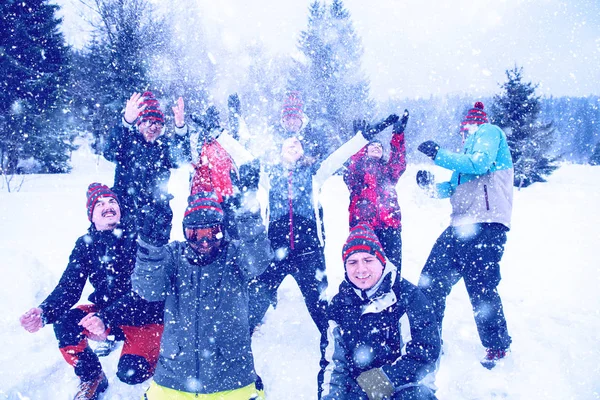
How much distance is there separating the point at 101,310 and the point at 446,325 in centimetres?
341

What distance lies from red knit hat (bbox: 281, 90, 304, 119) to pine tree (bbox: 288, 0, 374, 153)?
17.0 metres

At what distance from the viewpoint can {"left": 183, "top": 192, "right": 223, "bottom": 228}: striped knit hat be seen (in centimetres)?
235

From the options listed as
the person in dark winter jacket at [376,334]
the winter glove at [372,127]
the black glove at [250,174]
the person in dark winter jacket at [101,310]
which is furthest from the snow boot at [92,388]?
the winter glove at [372,127]

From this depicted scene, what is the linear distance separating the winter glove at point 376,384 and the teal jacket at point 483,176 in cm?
161

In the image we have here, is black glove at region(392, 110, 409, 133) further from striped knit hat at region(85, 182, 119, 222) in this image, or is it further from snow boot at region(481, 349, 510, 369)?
striped knit hat at region(85, 182, 119, 222)

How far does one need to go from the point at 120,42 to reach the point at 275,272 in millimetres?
19380

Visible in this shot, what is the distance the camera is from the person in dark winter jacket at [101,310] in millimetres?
2701

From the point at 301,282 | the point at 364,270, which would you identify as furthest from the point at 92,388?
the point at 364,270

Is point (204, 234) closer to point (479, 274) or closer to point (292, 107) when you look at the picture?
point (292, 107)

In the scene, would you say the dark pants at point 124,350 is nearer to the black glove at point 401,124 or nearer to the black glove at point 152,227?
the black glove at point 152,227

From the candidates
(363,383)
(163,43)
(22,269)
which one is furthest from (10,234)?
(163,43)

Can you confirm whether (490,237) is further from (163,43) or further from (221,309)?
(163,43)

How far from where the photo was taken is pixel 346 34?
22672 millimetres

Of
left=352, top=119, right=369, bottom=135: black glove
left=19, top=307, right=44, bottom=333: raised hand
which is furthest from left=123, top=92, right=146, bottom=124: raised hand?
left=352, top=119, right=369, bottom=135: black glove
